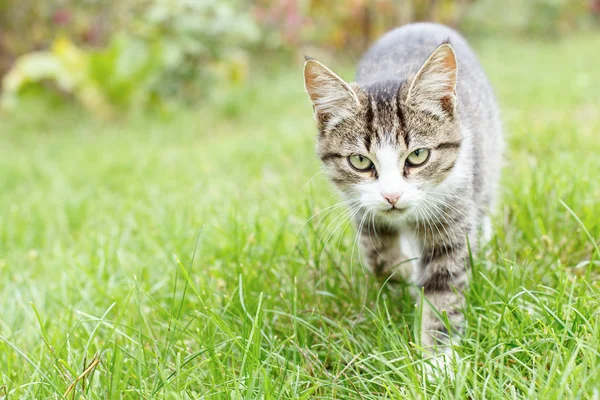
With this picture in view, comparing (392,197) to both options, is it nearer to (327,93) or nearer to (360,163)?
(360,163)

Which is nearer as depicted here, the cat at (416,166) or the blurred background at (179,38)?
the cat at (416,166)

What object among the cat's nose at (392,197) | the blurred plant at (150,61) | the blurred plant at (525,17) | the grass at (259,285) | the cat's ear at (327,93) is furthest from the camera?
the blurred plant at (525,17)

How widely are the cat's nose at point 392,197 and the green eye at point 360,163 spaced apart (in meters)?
0.18

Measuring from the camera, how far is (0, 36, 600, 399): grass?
1.60 meters

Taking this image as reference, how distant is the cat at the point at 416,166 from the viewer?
1.96 metres

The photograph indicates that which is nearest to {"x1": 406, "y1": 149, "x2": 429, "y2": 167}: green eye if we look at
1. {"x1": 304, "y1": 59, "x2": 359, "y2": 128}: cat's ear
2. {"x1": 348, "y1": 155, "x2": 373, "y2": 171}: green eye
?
{"x1": 348, "y1": 155, "x2": 373, "y2": 171}: green eye

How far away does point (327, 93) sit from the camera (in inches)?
82.4

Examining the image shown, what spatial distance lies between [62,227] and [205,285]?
1.78 metres

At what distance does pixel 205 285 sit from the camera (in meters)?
2.18

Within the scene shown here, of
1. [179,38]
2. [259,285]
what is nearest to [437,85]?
[259,285]

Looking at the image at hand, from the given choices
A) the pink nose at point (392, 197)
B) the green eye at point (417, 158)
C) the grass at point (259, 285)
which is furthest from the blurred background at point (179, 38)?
the pink nose at point (392, 197)

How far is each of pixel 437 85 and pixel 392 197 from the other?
18.3 inches

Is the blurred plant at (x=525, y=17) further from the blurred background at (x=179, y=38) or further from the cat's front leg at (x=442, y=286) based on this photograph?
the cat's front leg at (x=442, y=286)

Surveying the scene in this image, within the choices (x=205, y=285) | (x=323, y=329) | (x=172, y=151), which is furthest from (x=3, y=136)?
(x=323, y=329)
